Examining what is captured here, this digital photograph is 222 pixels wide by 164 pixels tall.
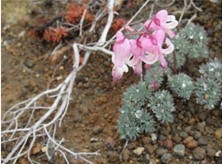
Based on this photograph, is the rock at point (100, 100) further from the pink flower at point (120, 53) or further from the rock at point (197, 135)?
the pink flower at point (120, 53)

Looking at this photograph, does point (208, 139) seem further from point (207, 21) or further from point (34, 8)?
point (34, 8)

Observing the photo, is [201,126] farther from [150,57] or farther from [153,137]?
[150,57]

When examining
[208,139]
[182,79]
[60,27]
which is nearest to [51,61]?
[60,27]

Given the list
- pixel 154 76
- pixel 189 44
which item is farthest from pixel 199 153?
pixel 189 44

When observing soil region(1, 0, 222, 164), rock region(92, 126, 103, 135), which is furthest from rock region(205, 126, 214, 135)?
rock region(92, 126, 103, 135)

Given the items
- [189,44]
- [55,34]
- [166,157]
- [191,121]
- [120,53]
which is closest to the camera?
[120,53]

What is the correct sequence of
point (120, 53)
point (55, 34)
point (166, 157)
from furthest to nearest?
point (55, 34) < point (166, 157) < point (120, 53)
